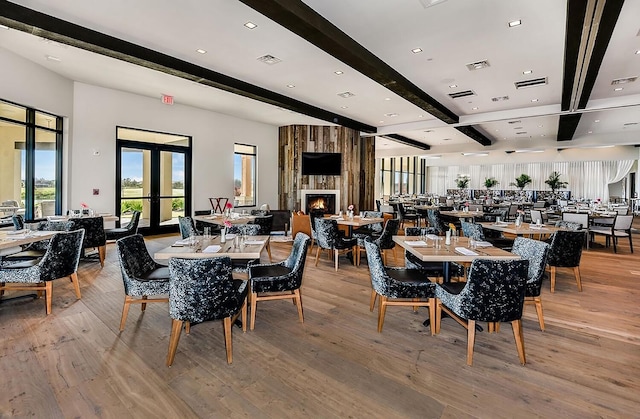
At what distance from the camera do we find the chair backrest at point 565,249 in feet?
15.0

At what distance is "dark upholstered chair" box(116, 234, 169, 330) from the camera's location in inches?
122

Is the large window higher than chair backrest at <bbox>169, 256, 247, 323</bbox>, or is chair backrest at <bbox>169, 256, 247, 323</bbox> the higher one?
the large window

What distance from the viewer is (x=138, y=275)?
11.2 feet

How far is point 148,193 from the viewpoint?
348 inches

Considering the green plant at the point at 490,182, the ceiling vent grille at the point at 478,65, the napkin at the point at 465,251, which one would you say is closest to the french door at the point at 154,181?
the ceiling vent grille at the point at 478,65

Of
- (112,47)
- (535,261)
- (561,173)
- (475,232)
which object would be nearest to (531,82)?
(475,232)

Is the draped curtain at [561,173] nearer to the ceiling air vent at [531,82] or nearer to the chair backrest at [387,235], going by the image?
the ceiling air vent at [531,82]

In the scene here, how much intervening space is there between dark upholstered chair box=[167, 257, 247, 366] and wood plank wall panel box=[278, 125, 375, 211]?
861 cm

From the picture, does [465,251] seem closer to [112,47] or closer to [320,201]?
[112,47]

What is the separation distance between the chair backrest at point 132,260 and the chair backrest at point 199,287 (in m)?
0.79

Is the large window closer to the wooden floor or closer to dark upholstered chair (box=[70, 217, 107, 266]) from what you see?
dark upholstered chair (box=[70, 217, 107, 266])

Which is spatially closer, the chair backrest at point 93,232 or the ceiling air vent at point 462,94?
the chair backrest at point 93,232

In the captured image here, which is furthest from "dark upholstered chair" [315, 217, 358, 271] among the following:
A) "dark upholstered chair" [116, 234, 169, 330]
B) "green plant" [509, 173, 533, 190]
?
"green plant" [509, 173, 533, 190]

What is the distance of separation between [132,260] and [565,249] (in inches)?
212
